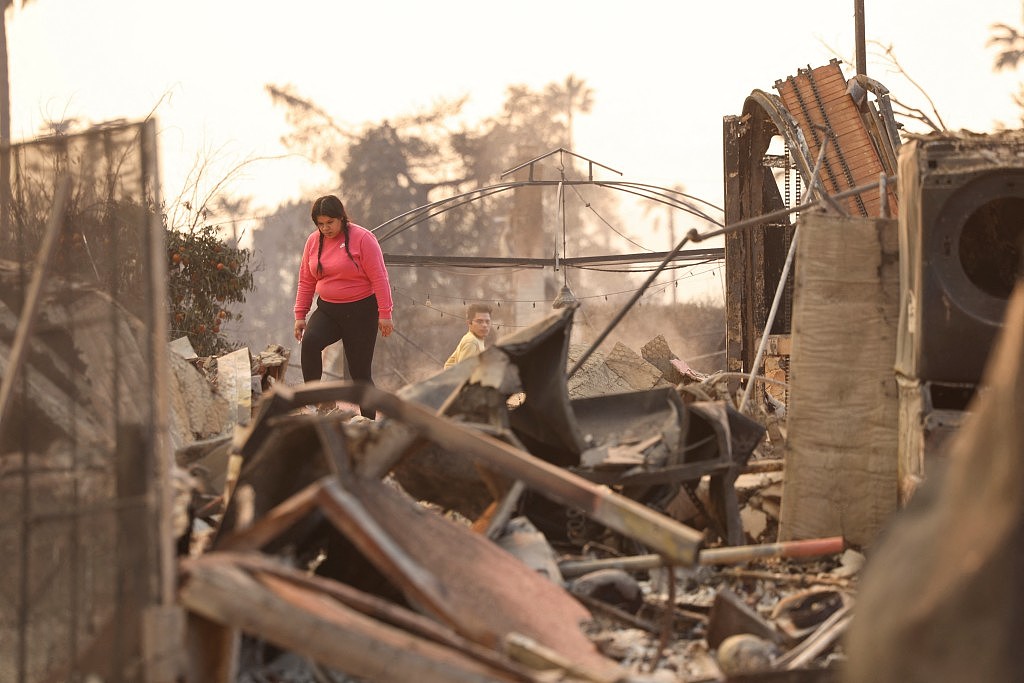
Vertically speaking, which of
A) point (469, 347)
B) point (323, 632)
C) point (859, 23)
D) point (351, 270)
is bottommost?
point (323, 632)

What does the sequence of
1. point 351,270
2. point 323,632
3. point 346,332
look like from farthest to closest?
point 346,332 < point 351,270 < point 323,632

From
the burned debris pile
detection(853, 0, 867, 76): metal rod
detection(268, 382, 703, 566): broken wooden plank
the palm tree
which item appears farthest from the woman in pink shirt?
the palm tree

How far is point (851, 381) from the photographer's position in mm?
5520

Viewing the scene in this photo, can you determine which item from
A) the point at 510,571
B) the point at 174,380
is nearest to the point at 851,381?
the point at 510,571

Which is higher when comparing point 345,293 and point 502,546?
point 345,293

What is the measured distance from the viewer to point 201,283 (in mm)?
13461

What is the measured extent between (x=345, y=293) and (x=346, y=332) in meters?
0.30

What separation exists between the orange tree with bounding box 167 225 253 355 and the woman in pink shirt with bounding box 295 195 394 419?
4.65 meters

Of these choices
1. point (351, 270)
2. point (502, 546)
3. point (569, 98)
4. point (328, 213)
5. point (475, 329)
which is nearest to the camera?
point (502, 546)

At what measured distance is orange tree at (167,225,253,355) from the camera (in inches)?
514

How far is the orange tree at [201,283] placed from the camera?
514 inches

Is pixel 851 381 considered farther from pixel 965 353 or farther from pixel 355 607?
pixel 355 607

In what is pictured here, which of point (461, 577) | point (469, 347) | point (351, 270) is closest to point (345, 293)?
point (351, 270)

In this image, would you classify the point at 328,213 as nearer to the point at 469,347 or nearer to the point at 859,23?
the point at 469,347
